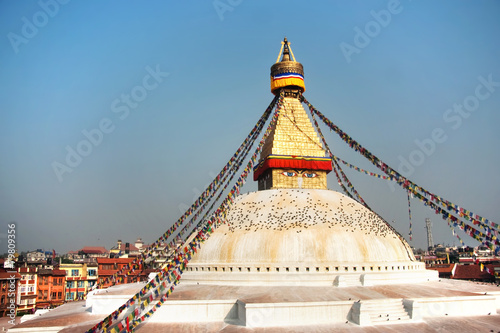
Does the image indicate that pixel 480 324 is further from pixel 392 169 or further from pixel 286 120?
pixel 286 120

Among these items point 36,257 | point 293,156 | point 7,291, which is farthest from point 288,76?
point 36,257

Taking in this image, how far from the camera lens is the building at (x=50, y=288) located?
90.1ft

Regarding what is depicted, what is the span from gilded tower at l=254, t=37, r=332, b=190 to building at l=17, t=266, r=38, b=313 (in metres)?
17.3

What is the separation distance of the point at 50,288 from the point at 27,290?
6.24 ft

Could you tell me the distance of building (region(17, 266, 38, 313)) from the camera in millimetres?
25672

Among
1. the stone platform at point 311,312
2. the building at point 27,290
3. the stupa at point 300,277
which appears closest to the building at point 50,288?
the building at point 27,290

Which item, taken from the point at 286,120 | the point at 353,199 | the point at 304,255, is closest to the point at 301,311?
the point at 304,255

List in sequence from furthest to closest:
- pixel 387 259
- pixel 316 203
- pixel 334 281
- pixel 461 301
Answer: pixel 316 203 < pixel 387 259 < pixel 334 281 < pixel 461 301

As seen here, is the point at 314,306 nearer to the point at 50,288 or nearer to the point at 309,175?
the point at 309,175

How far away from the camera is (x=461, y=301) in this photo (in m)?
12.5

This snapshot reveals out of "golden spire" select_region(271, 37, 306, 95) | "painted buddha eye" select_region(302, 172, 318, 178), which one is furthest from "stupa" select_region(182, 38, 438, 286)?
"golden spire" select_region(271, 37, 306, 95)

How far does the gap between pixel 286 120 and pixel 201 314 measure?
10.4m

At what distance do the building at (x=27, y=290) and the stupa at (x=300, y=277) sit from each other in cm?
1179

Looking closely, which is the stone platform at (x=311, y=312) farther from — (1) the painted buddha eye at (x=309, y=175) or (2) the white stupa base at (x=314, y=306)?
(1) the painted buddha eye at (x=309, y=175)
